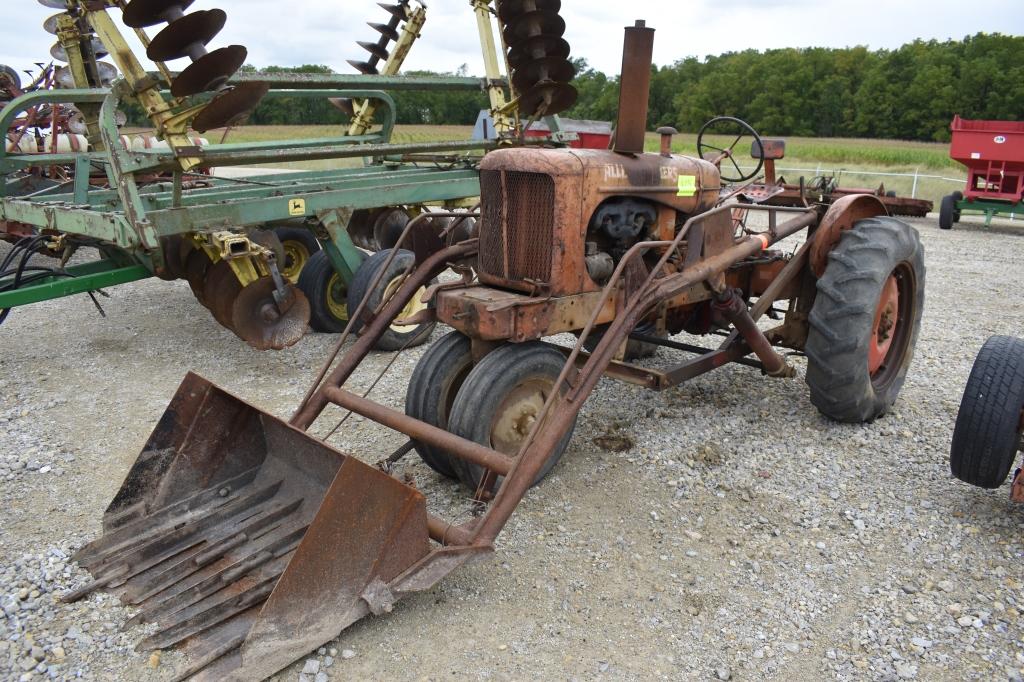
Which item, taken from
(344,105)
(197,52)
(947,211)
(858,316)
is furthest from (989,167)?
(197,52)

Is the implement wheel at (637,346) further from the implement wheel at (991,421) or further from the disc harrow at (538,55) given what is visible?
the disc harrow at (538,55)

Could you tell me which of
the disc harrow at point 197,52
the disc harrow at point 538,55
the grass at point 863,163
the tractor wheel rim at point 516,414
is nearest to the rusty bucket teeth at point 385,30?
the disc harrow at point 538,55

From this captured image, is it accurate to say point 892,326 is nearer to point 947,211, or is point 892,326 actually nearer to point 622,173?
point 622,173

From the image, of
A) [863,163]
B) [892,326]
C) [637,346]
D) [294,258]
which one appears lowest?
[637,346]

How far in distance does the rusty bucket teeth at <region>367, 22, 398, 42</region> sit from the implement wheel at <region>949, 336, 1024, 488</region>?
249 inches

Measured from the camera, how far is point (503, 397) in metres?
3.19

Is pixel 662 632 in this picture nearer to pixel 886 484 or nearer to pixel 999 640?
pixel 999 640

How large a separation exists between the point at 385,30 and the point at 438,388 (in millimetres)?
5494

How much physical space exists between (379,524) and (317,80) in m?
4.34

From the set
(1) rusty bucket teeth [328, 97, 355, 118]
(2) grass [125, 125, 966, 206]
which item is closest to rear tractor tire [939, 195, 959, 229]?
(2) grass [125, 125, 966, 206]

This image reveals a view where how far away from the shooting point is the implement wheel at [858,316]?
12.7 feet

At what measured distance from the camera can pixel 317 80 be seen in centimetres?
580

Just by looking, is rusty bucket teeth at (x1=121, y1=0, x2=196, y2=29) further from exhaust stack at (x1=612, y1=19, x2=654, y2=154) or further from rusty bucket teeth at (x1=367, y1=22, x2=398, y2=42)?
rusty bucket teeth at (x1=367, y1=22, x2=398, y2=42)

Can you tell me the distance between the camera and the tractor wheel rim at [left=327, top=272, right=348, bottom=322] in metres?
6.23
